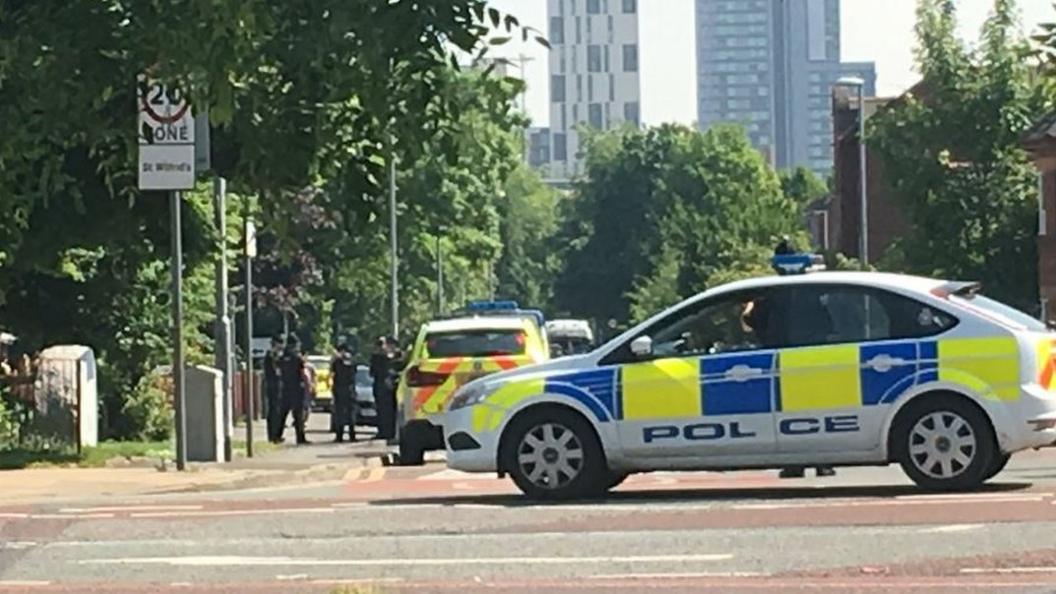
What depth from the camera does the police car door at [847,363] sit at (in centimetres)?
1545

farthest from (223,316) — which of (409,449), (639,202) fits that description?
(639,202)

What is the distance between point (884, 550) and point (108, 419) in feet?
74.3

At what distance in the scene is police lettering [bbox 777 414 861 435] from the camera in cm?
1553

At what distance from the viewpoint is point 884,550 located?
12.0 m

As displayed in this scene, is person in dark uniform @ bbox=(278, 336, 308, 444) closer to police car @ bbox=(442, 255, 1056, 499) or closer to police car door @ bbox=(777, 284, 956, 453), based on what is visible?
police car @ bbox=(442, 255, 1056, 499)

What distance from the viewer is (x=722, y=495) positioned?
16.2m

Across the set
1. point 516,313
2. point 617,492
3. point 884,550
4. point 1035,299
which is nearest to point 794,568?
point 884,550

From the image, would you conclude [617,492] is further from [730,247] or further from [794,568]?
[730,247]

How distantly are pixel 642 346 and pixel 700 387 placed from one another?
49 centimetres

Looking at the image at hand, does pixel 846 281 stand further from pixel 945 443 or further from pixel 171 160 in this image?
pixel 171 160

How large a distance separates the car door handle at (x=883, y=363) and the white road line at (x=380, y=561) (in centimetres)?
378

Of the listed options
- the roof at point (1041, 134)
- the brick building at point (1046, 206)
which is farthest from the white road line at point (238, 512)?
the brick building at point (1046, 206)

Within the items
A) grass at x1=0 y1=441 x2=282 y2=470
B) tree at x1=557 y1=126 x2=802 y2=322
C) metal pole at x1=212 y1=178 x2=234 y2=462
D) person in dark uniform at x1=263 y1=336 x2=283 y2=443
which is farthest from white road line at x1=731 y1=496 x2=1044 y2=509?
tree at x1=557 y1=126 x2=802 y2=322

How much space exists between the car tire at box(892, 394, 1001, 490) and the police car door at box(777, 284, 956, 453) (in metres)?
0.18
